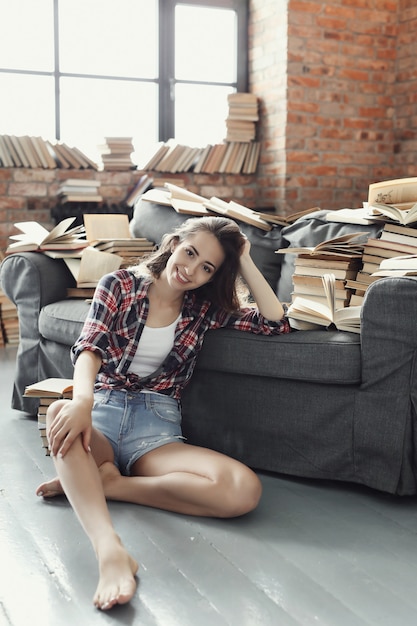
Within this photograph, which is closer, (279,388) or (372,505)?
(372,505)

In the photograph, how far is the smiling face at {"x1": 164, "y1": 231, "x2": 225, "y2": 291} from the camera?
223cm

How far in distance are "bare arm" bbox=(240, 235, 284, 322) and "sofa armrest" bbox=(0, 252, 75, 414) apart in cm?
105

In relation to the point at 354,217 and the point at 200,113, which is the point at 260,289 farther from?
the point at 200,113

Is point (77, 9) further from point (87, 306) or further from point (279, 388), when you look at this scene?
point (279, 388)

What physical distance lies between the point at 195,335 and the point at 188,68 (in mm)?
3583

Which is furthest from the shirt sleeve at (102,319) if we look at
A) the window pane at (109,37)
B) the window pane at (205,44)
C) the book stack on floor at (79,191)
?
the window pane at (205,44)

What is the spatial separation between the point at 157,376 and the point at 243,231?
1189mm

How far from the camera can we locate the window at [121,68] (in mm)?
5012

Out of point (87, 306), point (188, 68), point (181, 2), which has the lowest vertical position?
point (87, 306)

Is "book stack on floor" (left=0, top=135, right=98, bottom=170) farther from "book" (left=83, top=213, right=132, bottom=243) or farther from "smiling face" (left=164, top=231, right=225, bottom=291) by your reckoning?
"smiling face" (left=164, top=231, right=225, bottom=291)

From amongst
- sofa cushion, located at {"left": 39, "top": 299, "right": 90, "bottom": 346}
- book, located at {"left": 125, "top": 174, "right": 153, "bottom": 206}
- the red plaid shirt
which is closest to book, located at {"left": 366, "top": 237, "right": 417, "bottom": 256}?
the red plaid shirt

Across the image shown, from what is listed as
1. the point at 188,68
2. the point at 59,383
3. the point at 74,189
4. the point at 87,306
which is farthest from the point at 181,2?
the point at 59,383

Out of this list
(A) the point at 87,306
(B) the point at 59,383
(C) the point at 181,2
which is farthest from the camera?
(C) the point at 181,2

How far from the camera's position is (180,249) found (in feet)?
7.43
